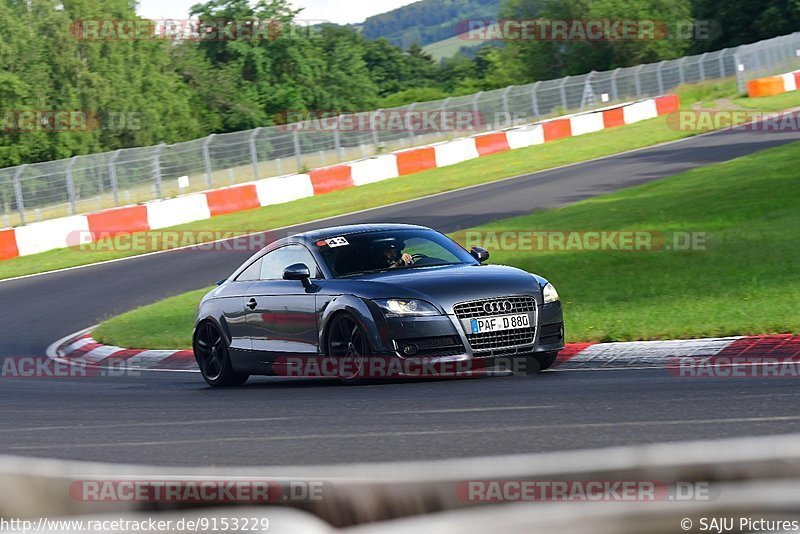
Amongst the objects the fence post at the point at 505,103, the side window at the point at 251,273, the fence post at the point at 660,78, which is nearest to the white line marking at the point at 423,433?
the side window at the point at 251,273

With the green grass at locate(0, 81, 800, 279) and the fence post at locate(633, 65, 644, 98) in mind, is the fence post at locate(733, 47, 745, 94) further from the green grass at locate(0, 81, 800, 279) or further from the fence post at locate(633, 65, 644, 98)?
the green grass at locate(0, 81, 800, 279)

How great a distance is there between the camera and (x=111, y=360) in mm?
14891

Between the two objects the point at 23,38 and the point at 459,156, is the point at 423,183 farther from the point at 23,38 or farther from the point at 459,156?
the point at 23,38

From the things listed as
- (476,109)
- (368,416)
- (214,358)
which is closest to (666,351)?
(368,416)

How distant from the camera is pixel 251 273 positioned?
11.8 m

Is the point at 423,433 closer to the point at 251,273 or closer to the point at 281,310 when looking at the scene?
the point at 281,310

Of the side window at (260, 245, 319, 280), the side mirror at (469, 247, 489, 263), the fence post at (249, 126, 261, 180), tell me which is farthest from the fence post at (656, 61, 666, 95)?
the side window at (260, 245, 319, 280)

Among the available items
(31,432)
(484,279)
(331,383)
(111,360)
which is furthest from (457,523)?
(111,360)

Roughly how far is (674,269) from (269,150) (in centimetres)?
2150

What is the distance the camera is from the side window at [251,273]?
11664mm

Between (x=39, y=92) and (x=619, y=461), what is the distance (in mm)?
61349

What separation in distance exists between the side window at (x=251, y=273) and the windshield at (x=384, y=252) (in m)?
0.80

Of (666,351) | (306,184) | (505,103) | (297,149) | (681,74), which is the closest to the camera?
(666,351)

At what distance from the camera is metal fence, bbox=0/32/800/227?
30.2 metres
